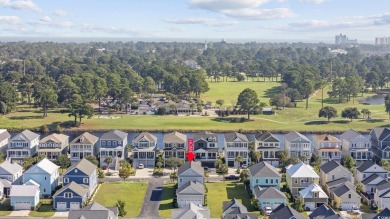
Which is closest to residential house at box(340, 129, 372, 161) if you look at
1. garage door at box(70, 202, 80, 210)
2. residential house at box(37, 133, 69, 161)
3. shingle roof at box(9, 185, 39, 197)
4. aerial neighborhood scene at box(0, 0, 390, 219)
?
aerial neighborhood scene at box(0, 0, 390, 219)

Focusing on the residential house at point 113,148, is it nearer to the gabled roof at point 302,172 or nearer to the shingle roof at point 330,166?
the gabled roof at point 302,172

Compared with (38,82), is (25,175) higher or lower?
lower

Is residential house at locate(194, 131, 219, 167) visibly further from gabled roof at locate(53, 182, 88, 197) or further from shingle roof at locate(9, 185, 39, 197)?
shingle roof at locate(9, 185, 39, 197)

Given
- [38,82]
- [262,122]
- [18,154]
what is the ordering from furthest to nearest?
[38,82], [262,122], [18,154]

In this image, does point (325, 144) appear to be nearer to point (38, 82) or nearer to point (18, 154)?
point (18, 154)

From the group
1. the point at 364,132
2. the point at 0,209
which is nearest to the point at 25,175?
the point at 0,209

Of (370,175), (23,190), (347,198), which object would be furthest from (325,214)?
(23,190)
